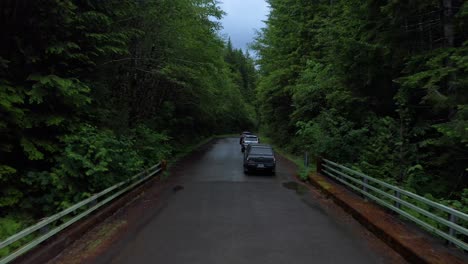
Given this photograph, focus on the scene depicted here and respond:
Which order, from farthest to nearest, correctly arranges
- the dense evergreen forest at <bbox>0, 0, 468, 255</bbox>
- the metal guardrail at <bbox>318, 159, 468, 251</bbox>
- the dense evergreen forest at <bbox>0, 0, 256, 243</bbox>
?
the dense evergreen forest at <bbox>0, 0, 468, 255</bbox>, the dense evergreen forest at <bbox>0, 0, 256, 243</bbox>, the metal guardrail at <bbox>318, 159, 468, 251</bbox>

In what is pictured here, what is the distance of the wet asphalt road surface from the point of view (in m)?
6.36

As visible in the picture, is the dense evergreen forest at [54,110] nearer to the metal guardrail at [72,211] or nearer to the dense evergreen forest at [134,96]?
the dense evergreen forest at [134,96]

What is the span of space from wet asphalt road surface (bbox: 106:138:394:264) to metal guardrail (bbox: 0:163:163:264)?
1363mm

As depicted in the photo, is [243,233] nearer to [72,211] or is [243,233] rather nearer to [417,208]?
[417,208]

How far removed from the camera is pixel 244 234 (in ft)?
25.3

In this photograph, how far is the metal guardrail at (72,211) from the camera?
18.2ft

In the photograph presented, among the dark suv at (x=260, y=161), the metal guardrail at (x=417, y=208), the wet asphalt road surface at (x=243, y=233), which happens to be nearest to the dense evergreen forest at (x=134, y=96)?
the metal guardrail at (x=417, y=208)

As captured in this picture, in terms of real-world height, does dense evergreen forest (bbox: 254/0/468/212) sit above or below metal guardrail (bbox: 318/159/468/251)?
above

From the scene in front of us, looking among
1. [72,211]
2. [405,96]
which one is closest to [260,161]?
[405,96]

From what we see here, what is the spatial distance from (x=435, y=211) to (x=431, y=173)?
360 centimetres

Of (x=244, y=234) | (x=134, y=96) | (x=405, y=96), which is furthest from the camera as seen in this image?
(x=134, y=96)

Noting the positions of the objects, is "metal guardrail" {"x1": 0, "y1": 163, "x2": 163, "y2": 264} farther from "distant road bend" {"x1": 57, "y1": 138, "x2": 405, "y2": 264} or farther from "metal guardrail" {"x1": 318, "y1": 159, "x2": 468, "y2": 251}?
"metal guardrail" {"x1": 318, "y1": 159, "x2": 468, "y2": 251}

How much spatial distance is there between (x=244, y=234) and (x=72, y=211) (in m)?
4.10

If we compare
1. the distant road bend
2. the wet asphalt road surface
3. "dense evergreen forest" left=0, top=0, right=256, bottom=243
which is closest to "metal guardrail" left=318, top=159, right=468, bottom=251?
the distant road bend
